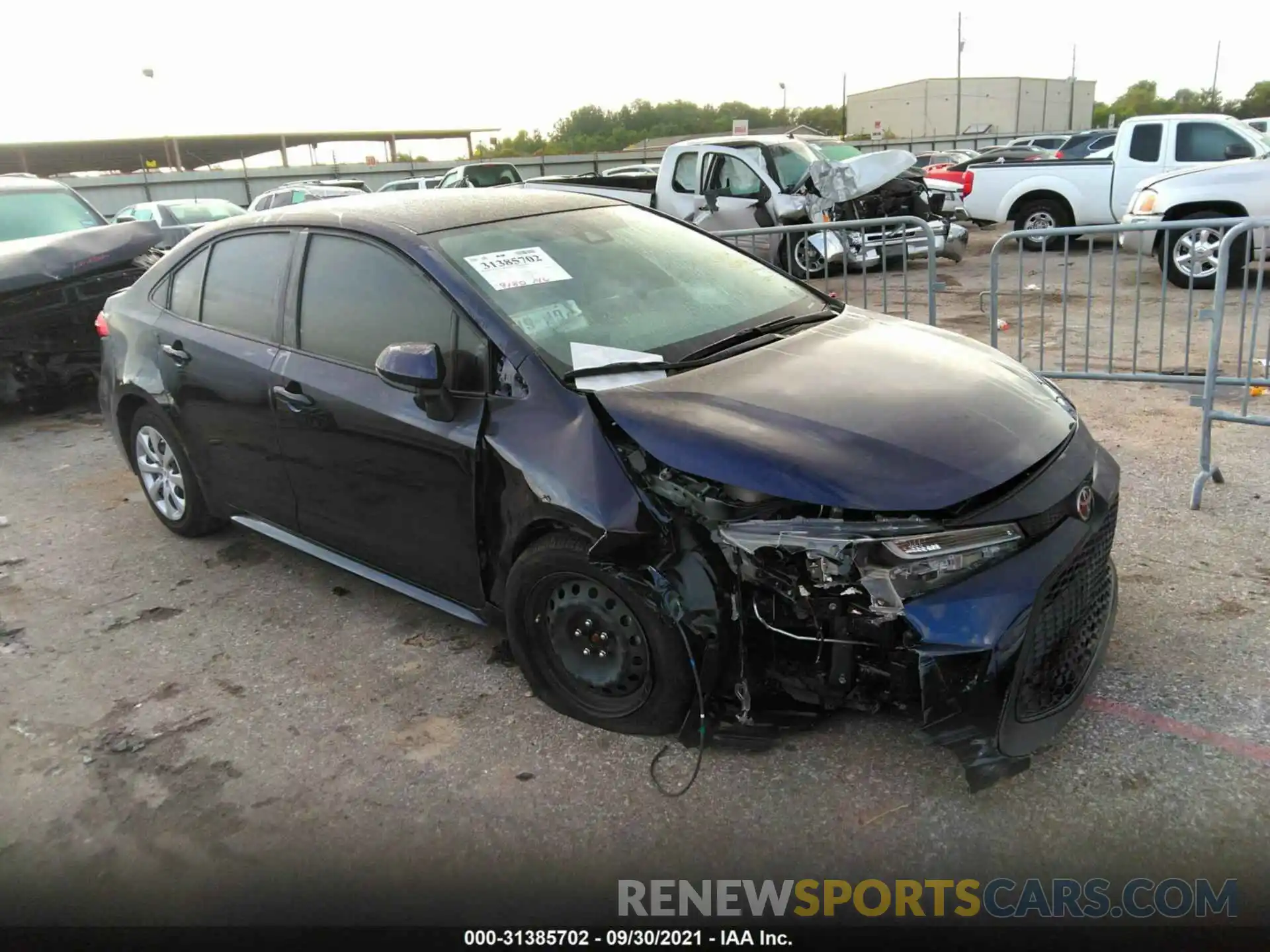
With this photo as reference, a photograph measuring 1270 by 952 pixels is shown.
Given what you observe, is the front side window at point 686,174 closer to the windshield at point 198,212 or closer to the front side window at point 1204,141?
the front side window at point 1204,141

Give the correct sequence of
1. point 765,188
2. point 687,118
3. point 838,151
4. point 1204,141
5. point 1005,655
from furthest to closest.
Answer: point 687,118 → point 838,151 → point 1204,141 → point 765,188 → point 1005,655

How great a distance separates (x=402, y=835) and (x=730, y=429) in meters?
1.51

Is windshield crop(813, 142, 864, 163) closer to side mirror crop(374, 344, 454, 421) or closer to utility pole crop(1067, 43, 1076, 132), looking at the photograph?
side mirror crop(374, 344, 454, 421)

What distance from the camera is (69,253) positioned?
7.21 meters

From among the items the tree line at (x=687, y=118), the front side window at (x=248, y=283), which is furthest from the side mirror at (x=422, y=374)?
the tree line at (x=687, y=118)

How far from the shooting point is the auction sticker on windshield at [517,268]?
3.22 metres

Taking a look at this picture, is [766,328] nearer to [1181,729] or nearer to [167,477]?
[1181,729]

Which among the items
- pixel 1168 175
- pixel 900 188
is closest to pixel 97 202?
pixel 900 188

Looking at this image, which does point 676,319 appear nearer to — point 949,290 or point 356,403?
point 356,403

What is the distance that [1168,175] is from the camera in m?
10.0

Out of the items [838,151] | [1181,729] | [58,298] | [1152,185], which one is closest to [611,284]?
[1181,729]

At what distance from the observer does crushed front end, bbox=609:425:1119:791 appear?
2396mm

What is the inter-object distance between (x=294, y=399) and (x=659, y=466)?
1693 mm

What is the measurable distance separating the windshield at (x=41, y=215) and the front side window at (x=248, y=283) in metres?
5.14
